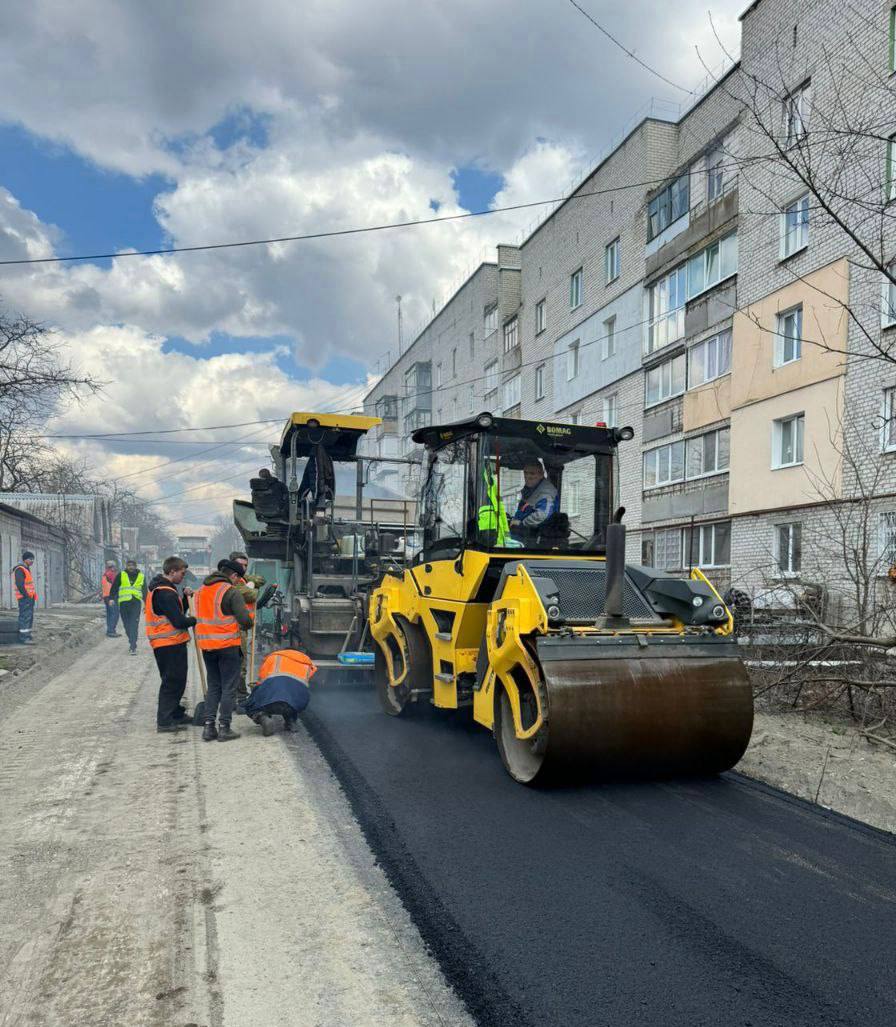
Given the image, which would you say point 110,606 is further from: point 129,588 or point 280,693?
point 280,693

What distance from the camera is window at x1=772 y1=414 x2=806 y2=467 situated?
16078 millimetres

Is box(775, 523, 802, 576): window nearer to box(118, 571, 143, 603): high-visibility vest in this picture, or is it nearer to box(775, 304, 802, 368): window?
box(775, 304, 802, 368): window

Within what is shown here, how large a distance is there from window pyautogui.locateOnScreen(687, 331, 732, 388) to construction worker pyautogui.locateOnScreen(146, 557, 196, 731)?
47.6ft

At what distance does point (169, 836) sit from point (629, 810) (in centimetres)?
248

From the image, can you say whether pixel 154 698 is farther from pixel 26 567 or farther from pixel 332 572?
pixel 26 567

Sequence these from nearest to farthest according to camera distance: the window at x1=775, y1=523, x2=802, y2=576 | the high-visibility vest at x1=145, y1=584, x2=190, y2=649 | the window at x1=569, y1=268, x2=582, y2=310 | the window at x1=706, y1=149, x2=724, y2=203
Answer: the high-visibility vest at x1=145, y1=584, x2=190, y2=649
the window at x1=775, y1=523, x2=802, y2=576
the window at x1=706, y1=149, x2=724, y2=203
the window at x1=569, y1=268, x2=582, y2=310

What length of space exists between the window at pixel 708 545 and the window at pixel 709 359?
344 centimetres

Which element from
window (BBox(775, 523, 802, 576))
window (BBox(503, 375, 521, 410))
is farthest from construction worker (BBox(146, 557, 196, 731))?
window (BBox(503, 375, 521, 410))

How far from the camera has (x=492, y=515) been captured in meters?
5.96

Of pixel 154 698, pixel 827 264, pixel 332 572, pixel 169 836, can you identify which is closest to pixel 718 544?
pixel 827 264

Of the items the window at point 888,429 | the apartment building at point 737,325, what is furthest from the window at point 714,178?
the window at point 888,429

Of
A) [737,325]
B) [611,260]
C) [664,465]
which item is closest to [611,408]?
[664,465]

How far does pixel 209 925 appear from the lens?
319 centimetres

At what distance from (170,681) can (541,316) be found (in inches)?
970
